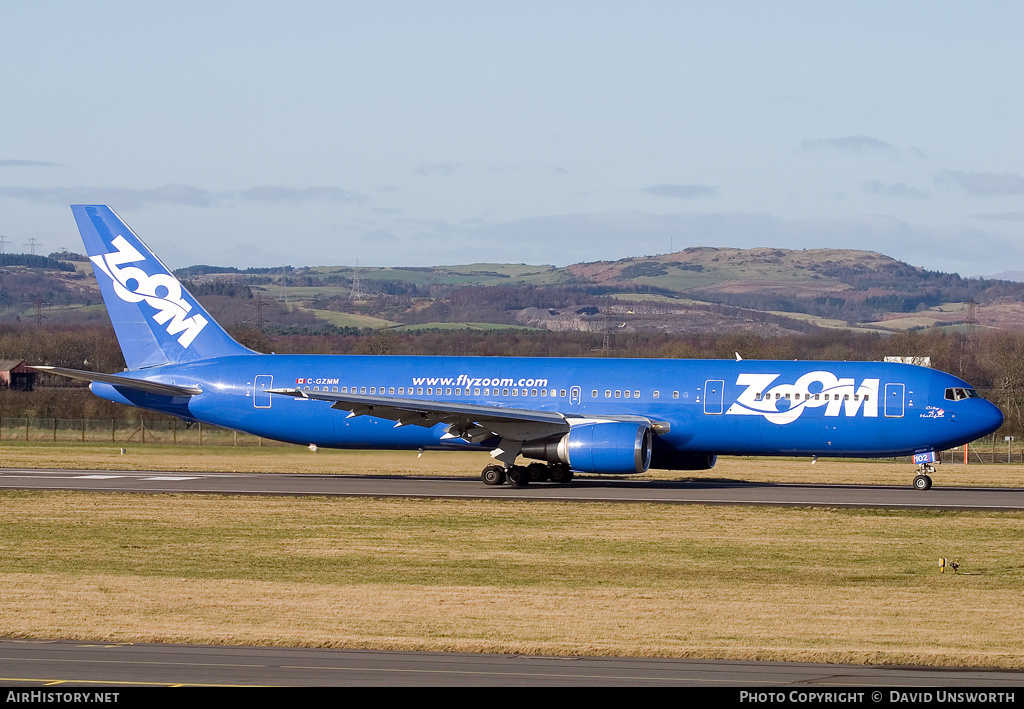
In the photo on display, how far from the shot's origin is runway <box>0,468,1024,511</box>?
114 ft

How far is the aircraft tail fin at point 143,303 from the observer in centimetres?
4403

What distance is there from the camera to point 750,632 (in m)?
17.2

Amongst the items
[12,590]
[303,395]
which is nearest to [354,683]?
[12,590]

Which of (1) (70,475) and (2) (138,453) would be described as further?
(2) (138,453)

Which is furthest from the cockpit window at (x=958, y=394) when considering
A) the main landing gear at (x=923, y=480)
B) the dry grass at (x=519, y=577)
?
the dry grass at (x=519, y=577)

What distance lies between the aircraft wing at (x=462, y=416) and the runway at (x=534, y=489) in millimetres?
1728

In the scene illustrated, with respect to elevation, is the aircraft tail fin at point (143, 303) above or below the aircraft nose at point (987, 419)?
above

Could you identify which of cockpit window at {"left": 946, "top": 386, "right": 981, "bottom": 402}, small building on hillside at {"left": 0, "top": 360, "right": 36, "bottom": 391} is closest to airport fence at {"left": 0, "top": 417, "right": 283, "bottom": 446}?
cockpit window at {"left": 946, "top": 386, "right": 981, "bottom": 402}

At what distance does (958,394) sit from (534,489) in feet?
43.6

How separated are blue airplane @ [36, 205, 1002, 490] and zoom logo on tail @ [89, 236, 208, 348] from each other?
0.05m

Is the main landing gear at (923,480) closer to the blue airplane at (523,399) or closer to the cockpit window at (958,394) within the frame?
the blue airplane at (523,399)

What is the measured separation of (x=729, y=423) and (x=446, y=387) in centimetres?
925

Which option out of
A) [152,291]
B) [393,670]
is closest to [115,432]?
[152,291]
